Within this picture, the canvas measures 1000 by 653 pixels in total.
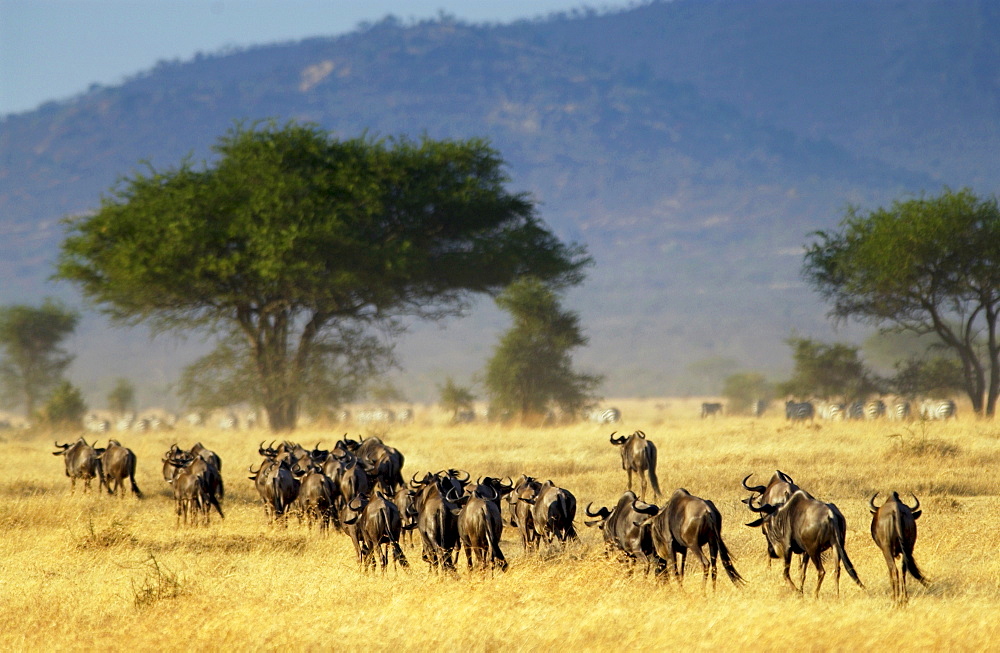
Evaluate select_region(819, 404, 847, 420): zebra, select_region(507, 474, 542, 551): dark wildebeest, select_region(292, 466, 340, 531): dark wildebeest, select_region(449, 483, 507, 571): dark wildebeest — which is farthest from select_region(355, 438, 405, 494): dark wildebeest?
select_region(819, 404, 847, 420): zebra

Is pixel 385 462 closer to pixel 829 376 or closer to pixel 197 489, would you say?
pixel 197 489

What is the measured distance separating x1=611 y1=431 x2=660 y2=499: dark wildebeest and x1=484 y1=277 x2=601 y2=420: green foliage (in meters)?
21.4

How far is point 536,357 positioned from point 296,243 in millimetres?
10345

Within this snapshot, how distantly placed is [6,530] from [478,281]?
23.4 m

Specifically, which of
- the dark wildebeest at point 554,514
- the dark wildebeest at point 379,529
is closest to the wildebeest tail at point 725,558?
the dark wildebeest at point 554,514

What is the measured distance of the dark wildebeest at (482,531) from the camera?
33.5 feet

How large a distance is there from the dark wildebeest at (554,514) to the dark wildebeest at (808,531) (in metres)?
2.17

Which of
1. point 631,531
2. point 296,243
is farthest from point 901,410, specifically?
point 631,531

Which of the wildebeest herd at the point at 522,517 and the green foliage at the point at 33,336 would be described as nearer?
the wildebeest herd at the point at 522,517

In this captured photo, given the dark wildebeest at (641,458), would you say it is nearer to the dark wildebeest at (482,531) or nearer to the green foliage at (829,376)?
the dark wildebeest at (482,531)

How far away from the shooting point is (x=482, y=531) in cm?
1029

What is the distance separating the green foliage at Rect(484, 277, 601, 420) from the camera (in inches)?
1516

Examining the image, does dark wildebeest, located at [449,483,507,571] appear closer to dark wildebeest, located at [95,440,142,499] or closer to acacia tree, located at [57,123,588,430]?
dark wildebeest, located at [95,440,142,499]

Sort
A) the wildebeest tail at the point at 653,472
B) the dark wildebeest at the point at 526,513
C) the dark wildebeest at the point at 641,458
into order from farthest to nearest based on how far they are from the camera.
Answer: the dark wildebeest at the point at 641,458 → the wildebeest tail at the point at 653,472 → the dark wildebeest at the point at 526,513
